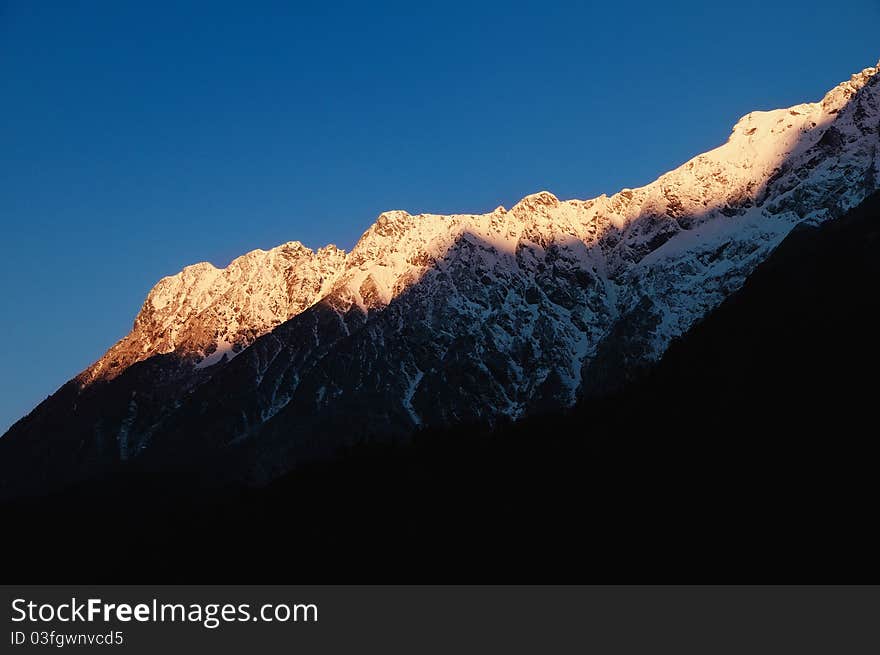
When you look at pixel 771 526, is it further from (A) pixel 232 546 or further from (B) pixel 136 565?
(B) pixel 136 565

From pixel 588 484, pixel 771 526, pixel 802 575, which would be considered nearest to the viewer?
pixel 802 575

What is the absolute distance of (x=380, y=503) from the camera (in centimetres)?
18500
